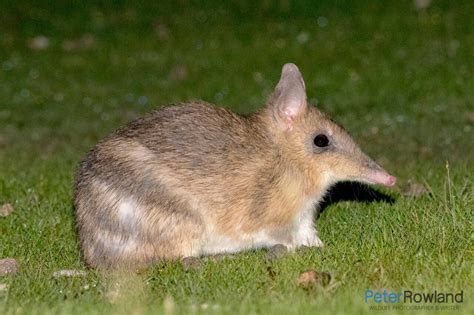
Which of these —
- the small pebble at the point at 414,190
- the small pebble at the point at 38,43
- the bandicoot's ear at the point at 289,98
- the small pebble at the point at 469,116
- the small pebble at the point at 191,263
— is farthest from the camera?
the small pebble at the point at 38,43

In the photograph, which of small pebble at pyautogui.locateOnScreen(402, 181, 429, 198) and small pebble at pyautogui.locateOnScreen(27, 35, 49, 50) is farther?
small pebble at pyautogui.locateOnScreen(27, 35, 49, 50)

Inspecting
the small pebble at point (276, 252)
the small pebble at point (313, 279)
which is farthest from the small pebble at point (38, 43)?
the small pebble at point (313, 279)

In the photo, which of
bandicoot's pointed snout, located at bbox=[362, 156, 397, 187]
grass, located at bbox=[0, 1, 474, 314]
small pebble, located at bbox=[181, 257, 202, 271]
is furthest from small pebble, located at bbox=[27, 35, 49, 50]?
small pebble, located at bbox=[181, 257, 202, 271]

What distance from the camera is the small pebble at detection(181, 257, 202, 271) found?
28.6 ft

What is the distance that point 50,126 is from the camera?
1955 cm

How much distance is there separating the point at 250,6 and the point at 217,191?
65.6 feet

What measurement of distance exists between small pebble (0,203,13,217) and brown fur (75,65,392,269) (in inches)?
104

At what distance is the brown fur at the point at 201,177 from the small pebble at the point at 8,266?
25.6 inches

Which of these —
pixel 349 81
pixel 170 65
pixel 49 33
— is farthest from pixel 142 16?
pixel 349 81

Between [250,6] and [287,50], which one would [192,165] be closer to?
[287,50]

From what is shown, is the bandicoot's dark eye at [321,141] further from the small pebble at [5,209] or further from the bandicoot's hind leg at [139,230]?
the small pebble at [5,209]

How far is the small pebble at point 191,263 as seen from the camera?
8.72 m

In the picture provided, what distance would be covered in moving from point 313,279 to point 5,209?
5.27 meters

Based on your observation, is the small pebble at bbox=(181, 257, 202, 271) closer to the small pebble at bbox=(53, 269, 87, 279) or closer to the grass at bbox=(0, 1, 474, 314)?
the grass at bbox=(0, 1, 474, 314)
